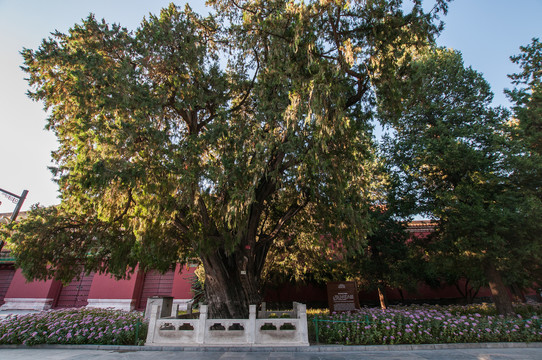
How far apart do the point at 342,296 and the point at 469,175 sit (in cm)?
834

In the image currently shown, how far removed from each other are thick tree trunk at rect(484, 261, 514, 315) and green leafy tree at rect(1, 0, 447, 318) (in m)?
8.32

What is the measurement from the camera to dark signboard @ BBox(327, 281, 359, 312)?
11.2m

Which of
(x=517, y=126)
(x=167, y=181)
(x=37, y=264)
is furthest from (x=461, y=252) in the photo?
(x=37, y=264)

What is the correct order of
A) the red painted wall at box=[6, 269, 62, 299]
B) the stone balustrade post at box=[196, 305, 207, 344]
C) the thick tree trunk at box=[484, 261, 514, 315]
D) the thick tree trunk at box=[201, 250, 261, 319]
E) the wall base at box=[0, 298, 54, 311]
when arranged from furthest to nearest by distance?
1. the red painted wall at box=[6, 269, 62, 299]
2. the wall base at box=[0, 298, 54, 311]
3. the thick tree trunk at box=[484, 261, 514, 315]
4. the thick tree trunk at box=[201, 250, 261, 319]
5. the stone balustrade post at box=[196, 305, 207, 344]

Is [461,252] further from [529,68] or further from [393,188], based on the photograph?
[529,68]

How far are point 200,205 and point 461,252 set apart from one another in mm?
11745

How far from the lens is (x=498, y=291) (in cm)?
1175

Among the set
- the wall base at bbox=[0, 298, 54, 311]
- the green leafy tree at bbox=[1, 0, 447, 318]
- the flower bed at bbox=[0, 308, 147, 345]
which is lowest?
the flower bed at bbox=[0, 308, 147, 345]

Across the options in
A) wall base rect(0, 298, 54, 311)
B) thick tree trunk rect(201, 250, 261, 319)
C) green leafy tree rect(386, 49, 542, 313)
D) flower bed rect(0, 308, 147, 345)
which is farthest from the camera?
wall base rect(0, 298, 54, 311)

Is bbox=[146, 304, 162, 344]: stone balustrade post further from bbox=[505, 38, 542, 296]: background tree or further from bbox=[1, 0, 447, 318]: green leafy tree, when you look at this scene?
bbox=[505, 38, 542, 296]: background tree

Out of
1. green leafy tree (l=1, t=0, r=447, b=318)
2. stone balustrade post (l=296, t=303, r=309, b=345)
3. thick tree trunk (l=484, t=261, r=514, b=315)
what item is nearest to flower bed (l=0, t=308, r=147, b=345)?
green leafy tree (l=1, t=0, r=447, b=318)

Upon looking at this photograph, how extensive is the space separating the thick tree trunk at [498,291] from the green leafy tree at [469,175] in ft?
0.12

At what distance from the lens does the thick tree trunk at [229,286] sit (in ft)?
28.7

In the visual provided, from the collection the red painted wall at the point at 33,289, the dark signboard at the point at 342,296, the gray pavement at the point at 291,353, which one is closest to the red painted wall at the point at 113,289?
the red painted wall at the point at 33,289
